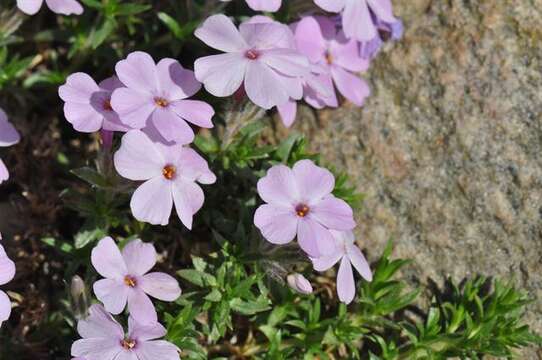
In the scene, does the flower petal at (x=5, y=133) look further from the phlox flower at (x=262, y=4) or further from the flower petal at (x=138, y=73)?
the phlox flower at (x=262, y=4)

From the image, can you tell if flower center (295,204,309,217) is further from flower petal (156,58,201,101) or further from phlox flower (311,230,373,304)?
flower petal (156,58,201,101)

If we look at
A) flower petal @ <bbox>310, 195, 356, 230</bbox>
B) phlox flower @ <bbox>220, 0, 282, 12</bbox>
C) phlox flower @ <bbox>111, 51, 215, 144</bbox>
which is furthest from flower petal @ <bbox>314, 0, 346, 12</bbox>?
flower petal @ <bbox>310, 195, 356, 230</bbox>

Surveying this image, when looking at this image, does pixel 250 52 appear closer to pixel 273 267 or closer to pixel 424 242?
pixel 273 267

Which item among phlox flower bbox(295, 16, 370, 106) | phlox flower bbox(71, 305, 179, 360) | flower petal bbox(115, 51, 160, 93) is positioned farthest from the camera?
phlox flower bbox(295, 16, 370, 106)

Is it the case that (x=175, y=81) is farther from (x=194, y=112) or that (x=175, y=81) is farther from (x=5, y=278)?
(x=5, y=278)

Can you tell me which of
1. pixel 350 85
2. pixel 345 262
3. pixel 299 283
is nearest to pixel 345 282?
pixel 345 262

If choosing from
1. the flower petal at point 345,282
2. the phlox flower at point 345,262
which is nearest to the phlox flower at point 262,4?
the phlox flower at point 345,262

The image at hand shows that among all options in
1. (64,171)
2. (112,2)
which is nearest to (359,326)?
(64,171)
